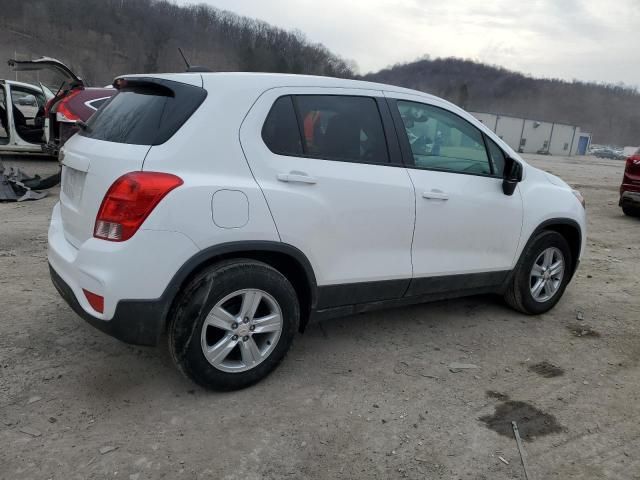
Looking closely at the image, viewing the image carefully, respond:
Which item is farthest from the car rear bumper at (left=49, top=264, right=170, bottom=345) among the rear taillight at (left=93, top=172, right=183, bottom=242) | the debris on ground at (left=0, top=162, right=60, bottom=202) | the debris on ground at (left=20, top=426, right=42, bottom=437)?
the debris on ground at (left=0, top=162, right=60, bottom=202)

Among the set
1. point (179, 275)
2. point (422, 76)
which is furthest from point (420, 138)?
point (422, 76)

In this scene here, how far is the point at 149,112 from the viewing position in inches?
112

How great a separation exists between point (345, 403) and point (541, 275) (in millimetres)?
2355

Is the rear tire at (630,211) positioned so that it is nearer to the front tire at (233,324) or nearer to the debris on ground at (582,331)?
the debris on ground at (582,331)

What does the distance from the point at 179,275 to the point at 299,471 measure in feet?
3.68

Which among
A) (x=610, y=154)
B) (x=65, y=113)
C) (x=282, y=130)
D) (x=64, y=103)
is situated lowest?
(x=610, y=154)

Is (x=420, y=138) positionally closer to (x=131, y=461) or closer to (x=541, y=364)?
(x=541, y=364)

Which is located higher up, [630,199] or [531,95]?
[531,95]

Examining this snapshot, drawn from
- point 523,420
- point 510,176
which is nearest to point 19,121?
point 510,176

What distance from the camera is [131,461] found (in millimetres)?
2445

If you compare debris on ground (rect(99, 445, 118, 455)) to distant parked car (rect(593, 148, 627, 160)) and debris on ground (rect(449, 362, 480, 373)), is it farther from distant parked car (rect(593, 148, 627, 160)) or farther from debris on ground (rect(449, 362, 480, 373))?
distant parked car (rect(593, 148, 627, 160))

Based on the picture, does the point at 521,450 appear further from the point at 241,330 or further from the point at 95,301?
the point at 95,301

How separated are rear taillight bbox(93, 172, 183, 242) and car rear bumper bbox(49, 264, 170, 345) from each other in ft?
1.14

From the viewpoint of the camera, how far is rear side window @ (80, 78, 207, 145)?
275cm
